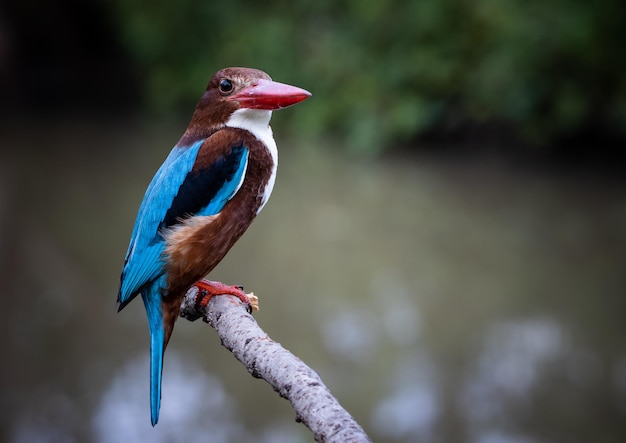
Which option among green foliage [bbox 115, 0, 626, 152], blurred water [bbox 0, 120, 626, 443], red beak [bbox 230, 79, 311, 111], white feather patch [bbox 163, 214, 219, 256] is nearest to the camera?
red beak [bbox 230, 79, 311, 111]

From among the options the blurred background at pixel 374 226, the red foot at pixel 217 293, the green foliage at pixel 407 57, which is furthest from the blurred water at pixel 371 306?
the red foot at pixel 217 293

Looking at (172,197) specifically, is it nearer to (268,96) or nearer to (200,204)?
(200,204)

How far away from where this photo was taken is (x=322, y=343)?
4434 mm

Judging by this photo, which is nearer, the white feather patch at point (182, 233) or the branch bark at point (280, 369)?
the branch bark at point (280, 369)

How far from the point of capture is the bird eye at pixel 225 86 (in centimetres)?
134

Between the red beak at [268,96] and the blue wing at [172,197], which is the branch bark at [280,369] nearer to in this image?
the blue wing at [172,197]

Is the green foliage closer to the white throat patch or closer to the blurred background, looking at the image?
the blurred background

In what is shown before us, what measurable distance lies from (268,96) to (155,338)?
45 centimetres

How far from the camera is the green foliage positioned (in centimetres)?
688

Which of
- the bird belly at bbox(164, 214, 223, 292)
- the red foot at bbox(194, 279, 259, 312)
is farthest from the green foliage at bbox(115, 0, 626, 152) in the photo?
the bird belly at bbox(164, 214, 223, 292)

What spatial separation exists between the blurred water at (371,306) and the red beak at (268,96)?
2.61m

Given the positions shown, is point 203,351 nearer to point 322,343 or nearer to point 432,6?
point 322,343

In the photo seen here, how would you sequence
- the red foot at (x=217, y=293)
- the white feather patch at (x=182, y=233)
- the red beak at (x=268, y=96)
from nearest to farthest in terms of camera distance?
the red beak at (x=268, y=96) → the white feather patch at (x=182, y=233) → the red foot at (x=217, y=293)

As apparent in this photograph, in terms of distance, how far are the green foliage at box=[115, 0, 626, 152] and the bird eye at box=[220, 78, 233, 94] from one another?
590cm
